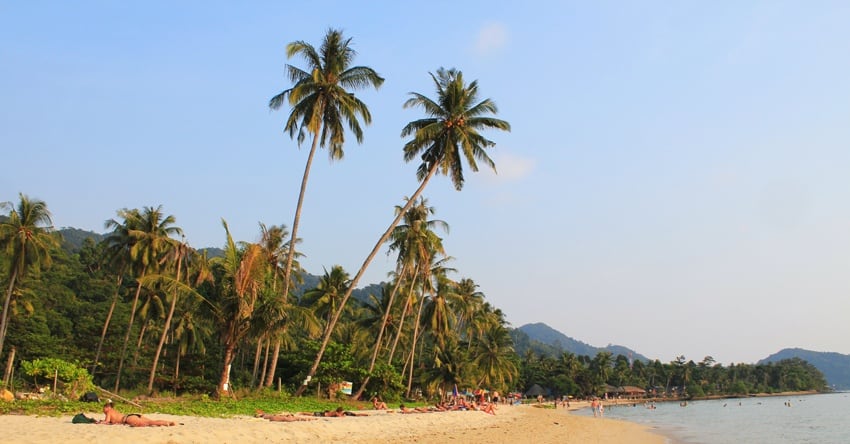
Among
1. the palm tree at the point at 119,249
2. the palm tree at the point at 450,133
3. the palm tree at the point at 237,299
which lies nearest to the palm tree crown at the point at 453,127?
the palm tree at the point at 450,133

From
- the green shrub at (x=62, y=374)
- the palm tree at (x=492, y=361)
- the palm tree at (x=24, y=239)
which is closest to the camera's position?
the green shrub at (x=62, y=374)

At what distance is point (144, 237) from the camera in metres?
34.8

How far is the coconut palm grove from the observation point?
76.7 feet

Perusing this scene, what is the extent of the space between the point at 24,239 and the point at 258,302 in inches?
638

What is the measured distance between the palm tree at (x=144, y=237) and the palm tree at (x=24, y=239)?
164 inches

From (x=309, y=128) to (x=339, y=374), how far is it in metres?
12.5

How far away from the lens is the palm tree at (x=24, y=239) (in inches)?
1195

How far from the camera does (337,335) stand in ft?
166

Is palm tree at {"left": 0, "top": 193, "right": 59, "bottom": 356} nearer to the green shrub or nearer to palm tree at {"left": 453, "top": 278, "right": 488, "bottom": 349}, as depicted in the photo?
the green shrub

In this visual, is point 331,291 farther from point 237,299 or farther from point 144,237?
point 237,299

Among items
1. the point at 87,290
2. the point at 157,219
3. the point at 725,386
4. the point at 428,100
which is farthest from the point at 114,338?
the point at 725,386

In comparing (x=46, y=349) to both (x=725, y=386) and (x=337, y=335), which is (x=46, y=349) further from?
(x=725, y=386)

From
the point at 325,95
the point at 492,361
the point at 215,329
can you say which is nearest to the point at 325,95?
the point at 325,95

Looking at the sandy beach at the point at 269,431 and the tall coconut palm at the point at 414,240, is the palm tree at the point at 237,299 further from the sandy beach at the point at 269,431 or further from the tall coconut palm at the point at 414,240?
the tall coconut palm at the point at 414,240
